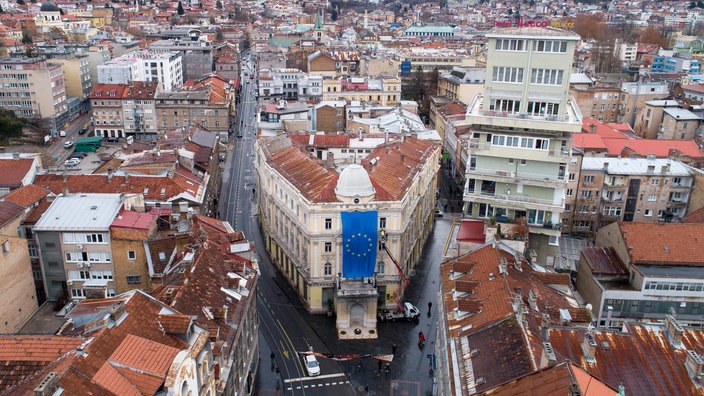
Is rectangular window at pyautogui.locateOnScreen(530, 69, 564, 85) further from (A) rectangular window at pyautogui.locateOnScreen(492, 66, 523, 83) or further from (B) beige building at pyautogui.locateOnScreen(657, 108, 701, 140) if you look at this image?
(B) beige building at pyautogui.locateOnScreen(657, 108, 701, 140)

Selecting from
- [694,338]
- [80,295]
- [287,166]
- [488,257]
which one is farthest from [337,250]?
[694,338]

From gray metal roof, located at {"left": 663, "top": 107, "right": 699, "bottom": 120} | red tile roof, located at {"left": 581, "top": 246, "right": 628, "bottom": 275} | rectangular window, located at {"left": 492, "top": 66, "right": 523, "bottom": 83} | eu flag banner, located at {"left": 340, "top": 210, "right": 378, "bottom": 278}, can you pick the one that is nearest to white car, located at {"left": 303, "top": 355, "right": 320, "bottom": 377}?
eu flag banner, located at {"left": 340, "top": 210, "right": 378, "bottom": 278}

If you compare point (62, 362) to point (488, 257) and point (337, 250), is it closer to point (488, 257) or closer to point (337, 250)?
point (488, 257)

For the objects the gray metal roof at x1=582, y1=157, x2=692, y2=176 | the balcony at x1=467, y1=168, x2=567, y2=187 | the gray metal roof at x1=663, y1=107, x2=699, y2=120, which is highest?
the balcony at x1=467, y1=168, x2=567, y2=187

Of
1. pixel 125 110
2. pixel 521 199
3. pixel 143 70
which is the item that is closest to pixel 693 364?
pixel 521 199

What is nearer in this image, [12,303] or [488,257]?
[488,257]

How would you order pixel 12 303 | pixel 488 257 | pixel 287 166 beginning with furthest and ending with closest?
1. pixel 287 166
2. pixel 12 303
3. pixel 488 257
